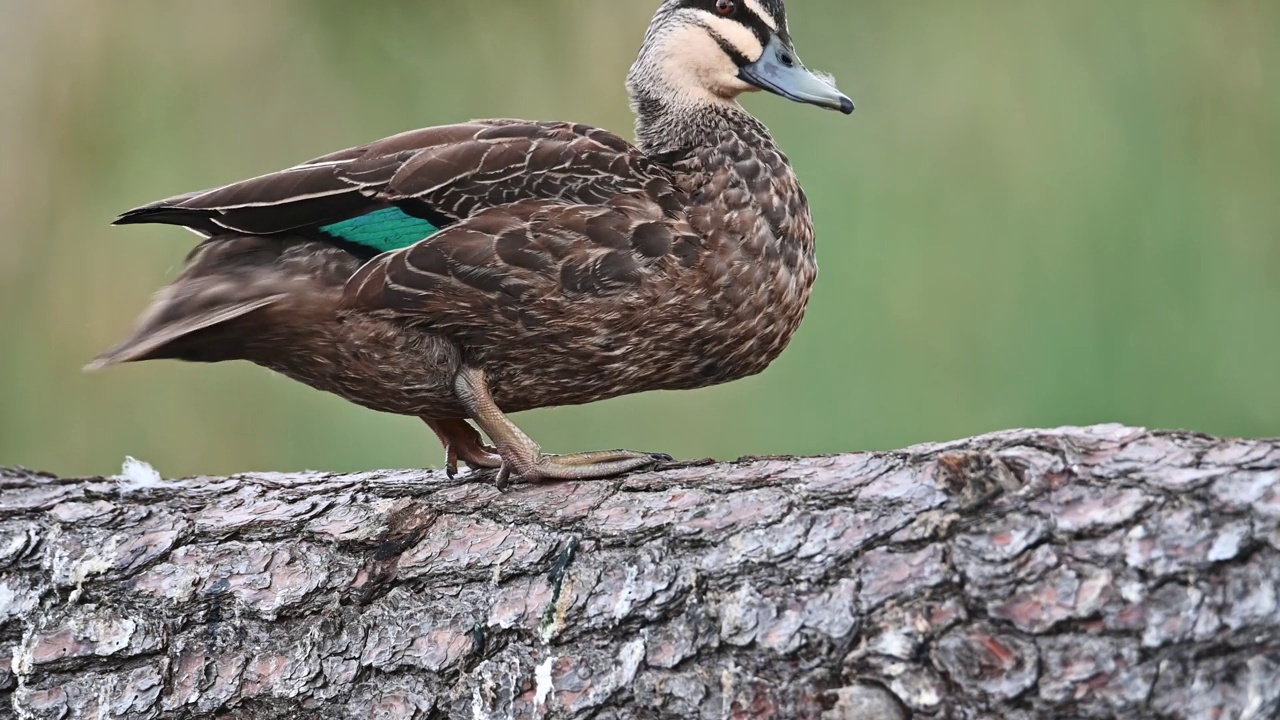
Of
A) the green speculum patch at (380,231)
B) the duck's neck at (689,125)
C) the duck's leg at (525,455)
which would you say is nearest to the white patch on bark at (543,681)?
the duck's leg at (525,455)

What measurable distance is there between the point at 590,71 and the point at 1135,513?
2448mm

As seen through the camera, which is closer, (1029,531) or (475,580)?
(1029,531)

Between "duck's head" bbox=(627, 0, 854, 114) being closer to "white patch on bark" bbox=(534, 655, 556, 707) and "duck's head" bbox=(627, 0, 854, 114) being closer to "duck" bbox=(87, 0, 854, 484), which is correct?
"duck" bbox=(87, 0, 854, 484)

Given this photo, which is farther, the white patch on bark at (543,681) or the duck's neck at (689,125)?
the duck's neck at (689,125)

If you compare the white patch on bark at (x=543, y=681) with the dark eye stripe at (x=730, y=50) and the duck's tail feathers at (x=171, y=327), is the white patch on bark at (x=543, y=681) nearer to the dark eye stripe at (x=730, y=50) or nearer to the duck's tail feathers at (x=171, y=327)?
the duck's tail feathers at (x=171, y=327)

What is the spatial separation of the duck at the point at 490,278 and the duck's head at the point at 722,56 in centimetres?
25

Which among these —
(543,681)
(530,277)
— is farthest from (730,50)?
(543,681)

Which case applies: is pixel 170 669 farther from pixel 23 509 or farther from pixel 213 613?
pixel 23 509

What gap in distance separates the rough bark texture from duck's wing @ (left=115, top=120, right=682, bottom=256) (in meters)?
0.46

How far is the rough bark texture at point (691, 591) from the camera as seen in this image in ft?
Answer: 4.50

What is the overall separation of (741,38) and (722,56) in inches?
2.1

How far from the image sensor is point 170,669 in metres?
1.83

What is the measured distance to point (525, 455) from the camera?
210 centimetres

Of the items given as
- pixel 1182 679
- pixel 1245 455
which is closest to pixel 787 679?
pixel 1182 679
